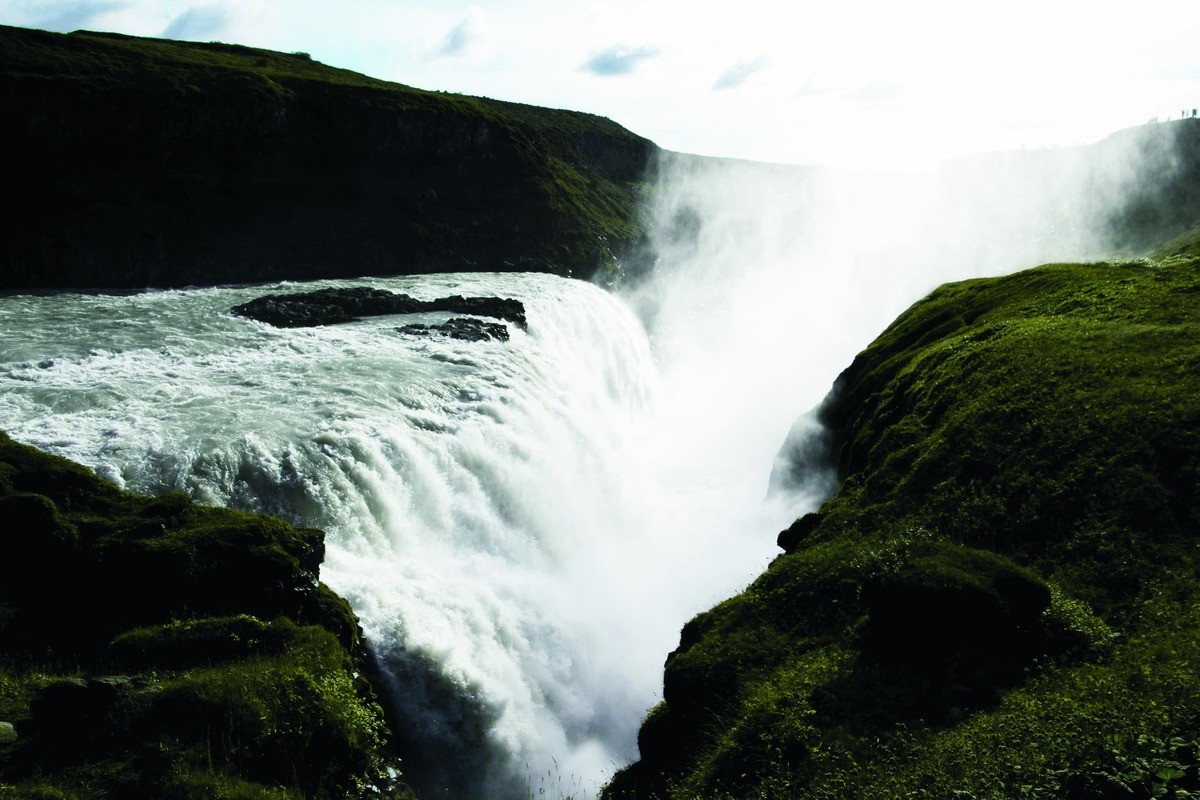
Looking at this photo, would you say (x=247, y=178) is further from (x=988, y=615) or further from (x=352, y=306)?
(x=988, y=615)

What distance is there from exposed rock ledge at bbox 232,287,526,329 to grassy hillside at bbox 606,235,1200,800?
94.9 feet

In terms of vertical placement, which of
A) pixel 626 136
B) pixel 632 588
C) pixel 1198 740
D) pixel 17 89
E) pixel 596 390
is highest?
pixel 626 136

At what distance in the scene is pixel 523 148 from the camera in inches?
3585

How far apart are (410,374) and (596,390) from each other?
14.8m

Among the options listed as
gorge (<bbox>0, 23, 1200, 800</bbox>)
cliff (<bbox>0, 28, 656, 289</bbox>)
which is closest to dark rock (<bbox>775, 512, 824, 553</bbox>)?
gorge (<bbox>0, 23, 1200, 800</bbox>)

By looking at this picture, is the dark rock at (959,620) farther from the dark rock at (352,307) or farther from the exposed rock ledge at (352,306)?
the dark rock at (352,307)

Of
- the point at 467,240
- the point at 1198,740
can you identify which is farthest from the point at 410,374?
the point at 467,240

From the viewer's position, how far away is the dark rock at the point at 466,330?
133 feet

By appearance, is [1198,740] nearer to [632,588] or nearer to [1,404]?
[632,588]

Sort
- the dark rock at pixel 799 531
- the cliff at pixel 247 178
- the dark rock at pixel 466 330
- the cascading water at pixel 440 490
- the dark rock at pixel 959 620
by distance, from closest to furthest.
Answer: the dark rock at pixel 959 620 < the cascading water at pixel 440 490 < the dark rock at pixel 799 531 < the dark rock at pixel 466 330 < the cliff at pixel 247 178

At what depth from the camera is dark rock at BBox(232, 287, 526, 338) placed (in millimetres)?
41875

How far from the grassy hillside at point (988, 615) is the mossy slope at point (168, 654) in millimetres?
4965

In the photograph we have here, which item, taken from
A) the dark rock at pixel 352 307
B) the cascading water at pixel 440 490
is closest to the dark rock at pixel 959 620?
the cascading water at pixel 440 490

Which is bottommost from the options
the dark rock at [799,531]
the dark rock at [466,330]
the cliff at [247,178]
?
the dark rock at [799,531]
